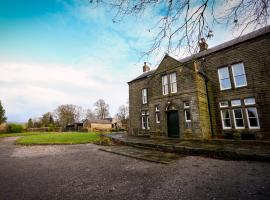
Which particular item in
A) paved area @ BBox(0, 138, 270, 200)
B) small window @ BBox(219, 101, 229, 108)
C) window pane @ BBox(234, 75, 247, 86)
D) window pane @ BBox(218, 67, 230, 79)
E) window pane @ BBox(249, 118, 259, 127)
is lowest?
paved area @ BBox(0, 138, 270, 200)

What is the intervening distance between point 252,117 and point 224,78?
4251 millimetres

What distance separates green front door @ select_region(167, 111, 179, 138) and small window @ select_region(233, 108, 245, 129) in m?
5.10

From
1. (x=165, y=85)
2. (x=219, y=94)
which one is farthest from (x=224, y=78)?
(x=165, y=85)

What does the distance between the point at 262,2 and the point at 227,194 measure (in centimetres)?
488

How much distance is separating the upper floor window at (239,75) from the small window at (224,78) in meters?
0.51

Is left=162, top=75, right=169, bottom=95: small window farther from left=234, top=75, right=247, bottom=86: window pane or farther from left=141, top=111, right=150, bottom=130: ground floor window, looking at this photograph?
left=234, top=75, right=247, bottom=86: window pane

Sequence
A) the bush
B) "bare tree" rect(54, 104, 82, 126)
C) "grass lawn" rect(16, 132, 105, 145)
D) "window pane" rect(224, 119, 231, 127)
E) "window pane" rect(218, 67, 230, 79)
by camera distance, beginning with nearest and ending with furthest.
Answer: "window pane" rect(224, 119, 231, 127)
"window pane" rect(218, 67, 230, 79)
"grass lawn" rect(16, 132, 105, 145)
the bush
"bare tree" rect(54, 104, 82, 126)

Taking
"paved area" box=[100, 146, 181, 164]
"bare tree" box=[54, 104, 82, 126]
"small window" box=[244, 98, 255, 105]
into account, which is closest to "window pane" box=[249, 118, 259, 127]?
"small window" box=[244, 98, 255, 105]

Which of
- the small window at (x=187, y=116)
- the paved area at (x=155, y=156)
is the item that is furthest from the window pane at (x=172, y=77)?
the paved area at (x=155, y=156)

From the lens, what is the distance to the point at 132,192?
4.51 metres

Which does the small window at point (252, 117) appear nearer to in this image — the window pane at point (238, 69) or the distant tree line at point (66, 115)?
the window pane at point (238, 69)

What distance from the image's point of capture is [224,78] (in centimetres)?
1487

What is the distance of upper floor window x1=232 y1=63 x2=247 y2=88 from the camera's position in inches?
539

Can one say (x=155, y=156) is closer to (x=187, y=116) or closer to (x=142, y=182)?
(x=142, y=182)
